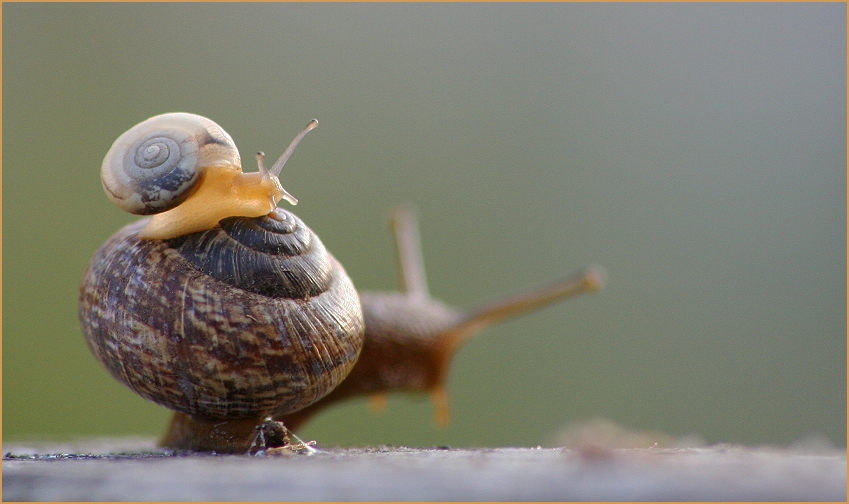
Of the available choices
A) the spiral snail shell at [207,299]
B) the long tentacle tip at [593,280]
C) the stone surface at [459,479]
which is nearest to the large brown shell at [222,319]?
the spiral snail shell at [207,299]

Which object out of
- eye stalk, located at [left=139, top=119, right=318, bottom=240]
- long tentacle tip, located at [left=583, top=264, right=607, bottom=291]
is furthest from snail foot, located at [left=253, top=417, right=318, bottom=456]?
long tentacle tip, located at [left=583, top=264, right=607, bottom=291]

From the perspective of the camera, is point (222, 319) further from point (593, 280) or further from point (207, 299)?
point (593, 280)

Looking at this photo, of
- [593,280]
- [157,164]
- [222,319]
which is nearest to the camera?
[222,319]

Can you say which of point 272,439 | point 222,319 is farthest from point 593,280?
point 222,319

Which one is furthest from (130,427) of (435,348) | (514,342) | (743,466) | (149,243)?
(743,466)

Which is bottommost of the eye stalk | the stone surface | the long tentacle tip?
the stone surface

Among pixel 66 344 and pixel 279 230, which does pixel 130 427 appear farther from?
pixel 279 230

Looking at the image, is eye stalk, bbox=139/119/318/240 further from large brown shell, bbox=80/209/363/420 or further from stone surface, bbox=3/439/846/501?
stone surface, bbox=3/439/846/501
